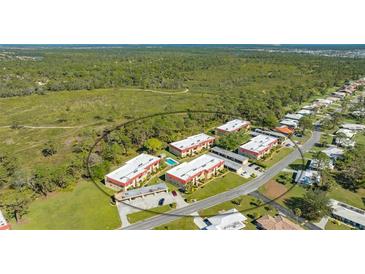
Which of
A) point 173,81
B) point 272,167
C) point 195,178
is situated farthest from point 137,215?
point 173,81

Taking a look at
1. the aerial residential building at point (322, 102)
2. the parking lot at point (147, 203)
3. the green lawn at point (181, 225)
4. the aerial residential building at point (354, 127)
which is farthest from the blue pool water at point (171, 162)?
the aerial residential building at point (322, 102)

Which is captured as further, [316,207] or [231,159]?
[231,159]

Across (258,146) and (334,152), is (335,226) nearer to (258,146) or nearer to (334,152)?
(258,146)

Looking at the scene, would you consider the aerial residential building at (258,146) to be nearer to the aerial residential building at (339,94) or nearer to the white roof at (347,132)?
the white roof at (347,132)

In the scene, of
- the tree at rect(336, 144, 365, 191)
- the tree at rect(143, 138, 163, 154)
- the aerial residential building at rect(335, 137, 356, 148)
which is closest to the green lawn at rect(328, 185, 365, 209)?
the tree at rect(336, 144, 365, 191)

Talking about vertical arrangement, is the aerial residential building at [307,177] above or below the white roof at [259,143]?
below

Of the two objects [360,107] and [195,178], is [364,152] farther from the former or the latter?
[360,107]

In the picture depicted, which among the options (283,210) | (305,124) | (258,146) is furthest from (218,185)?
(305,124)
